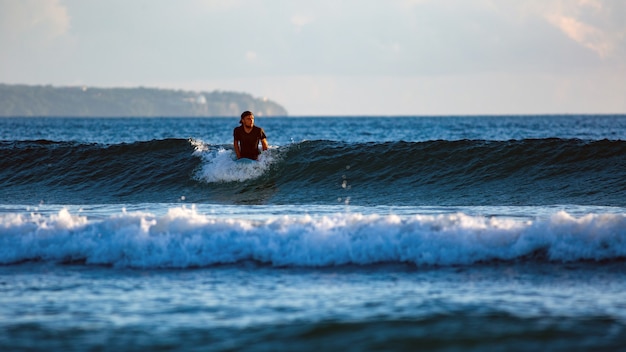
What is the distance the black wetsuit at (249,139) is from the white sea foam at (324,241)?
6.03m

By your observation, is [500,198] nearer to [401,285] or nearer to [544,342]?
[401,285]

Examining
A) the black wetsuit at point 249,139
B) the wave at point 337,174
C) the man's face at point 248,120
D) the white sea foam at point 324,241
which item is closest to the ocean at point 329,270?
the white sea foam at point 324,241

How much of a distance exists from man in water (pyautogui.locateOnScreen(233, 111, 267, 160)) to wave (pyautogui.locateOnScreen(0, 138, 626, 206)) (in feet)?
2.88

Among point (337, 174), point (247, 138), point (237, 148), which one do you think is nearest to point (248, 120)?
point (247, 138)

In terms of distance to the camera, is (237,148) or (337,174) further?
(337,174)

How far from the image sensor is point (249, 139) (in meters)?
16.3

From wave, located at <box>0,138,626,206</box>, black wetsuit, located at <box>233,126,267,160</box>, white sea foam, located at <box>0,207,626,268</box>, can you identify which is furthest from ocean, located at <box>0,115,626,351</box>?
black wetsuit, located at <box>233,126,267,160</box>

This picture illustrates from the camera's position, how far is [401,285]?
7863 mm

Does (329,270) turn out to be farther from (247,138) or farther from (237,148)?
(237,148)

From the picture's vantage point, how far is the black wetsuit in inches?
635

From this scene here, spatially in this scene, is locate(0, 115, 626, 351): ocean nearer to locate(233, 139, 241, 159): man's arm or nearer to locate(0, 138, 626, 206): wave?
locate(0, 138, 626, 206): wave

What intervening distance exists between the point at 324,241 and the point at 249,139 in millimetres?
7231

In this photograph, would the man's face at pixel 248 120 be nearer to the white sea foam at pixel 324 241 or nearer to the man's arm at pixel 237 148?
the man's arm at pixel 237 148

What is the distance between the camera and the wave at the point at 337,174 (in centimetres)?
1603
